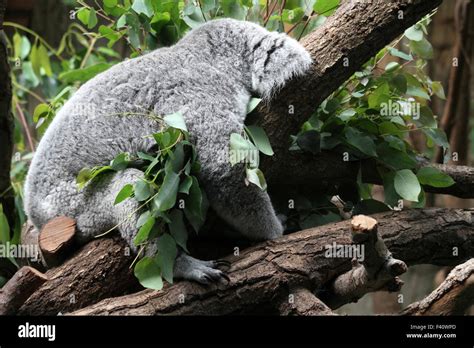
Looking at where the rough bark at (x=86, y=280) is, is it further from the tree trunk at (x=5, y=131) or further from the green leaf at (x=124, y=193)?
the tree trunk at (x=5, y=131)

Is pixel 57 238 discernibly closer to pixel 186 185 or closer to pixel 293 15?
pixel 186 185

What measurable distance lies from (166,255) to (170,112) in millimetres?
817

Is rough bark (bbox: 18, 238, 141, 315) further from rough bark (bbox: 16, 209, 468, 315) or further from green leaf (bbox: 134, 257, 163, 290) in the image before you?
green leaf (bbox: 134, 257, 163, 290)

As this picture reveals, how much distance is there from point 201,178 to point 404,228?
1183mm

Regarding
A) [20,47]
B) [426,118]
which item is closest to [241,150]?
[426,118]

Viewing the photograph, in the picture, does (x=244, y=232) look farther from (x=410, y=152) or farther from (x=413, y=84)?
(x=413, y=84)

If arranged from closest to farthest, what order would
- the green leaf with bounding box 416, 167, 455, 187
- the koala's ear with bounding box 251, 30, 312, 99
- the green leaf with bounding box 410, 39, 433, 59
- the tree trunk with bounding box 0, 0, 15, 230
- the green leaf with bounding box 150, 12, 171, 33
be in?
the koala's ear with bounding box 251, 30, 312, 99
the green leaf with bounding box 416, 167, 455, 187
the tree trunk with bounding box 0, 0, 15, 230
the green leaf with bounding box 150, 12, 171, 33
the green leaf with bounding box 410, 39, 433, 59

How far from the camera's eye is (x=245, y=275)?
309 centimetres

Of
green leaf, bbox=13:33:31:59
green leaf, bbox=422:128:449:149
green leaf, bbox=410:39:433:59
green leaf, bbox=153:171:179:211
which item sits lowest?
green leaf, bbox=153:171:179:211

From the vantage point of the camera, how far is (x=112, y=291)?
330cm

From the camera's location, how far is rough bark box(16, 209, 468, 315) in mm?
3008

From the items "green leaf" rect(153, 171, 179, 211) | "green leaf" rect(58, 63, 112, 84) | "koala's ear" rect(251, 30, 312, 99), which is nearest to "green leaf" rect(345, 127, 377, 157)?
"koala's ear" rect(251, 30, 312, 99)

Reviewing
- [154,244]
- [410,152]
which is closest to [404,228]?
[410,152]

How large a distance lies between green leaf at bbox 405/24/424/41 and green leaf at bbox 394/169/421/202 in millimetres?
948
